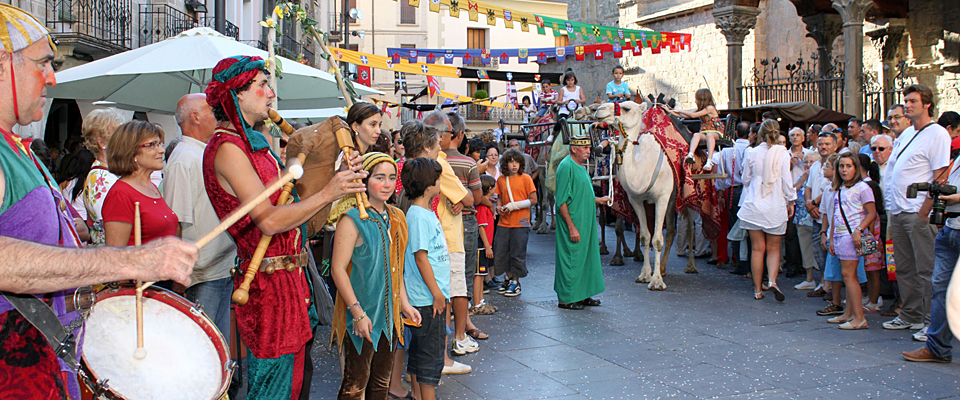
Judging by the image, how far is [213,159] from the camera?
2975mm

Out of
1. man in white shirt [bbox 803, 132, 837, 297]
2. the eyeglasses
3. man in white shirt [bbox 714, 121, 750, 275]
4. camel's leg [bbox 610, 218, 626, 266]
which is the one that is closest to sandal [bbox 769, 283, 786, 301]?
man in white shirt [bbox 803, 132, 837, 297]

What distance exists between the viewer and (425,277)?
171 inches

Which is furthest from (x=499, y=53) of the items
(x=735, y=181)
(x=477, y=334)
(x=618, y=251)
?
(x=477, y=334)

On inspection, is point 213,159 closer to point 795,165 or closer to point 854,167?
point 854,167

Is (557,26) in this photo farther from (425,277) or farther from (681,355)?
(425,277)

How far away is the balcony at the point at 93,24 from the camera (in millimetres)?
11211

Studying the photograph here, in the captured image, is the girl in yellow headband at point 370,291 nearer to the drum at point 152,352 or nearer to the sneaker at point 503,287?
the drum at point 152,352

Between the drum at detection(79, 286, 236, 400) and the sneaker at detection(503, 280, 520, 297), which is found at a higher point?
the drum at detection(79, 286, 236, 400)

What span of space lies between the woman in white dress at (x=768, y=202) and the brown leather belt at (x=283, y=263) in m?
6.25

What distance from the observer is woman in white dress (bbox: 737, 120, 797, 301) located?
8.12 meters

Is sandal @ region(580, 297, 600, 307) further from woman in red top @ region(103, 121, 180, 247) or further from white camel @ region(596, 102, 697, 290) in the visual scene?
woman in red top @ region(103, 121, 180, 247)

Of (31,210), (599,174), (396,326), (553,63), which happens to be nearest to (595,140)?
(599,174)

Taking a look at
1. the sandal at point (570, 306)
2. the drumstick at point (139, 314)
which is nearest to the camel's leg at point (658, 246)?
the sandal at point (570, 306)

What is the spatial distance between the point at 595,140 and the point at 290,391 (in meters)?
8.41
